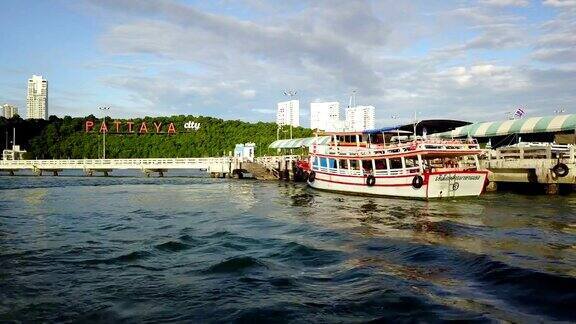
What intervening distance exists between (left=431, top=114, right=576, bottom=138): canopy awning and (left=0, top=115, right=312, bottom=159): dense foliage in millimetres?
53446

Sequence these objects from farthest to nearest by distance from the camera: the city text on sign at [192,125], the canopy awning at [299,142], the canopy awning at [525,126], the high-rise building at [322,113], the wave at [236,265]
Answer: the city text on sign at [192,125] < the high-rise building at [322,113] < the canopy awning at [299,142] < the canopy awning at [525,126] < the wave at [236,265]

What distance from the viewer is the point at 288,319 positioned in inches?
301

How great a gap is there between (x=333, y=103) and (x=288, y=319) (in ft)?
272

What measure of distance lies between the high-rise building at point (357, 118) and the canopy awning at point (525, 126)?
35.3ft

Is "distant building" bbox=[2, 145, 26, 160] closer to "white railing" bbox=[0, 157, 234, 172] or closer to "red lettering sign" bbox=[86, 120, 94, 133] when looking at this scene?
"white railing" bbox=[0, 157, 234, 172]

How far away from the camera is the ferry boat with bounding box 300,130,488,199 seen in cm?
2842

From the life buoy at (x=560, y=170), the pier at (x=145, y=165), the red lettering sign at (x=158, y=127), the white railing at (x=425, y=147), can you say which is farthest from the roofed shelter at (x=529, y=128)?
the red lettering sign at (x=158, y=127)

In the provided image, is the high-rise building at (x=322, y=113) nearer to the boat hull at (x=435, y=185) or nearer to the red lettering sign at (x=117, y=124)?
the red lettering sign at (x=117, y=124)

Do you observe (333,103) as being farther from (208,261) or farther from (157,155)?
(208,261)

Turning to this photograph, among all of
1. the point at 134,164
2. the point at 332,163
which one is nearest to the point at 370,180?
the point at 332,163

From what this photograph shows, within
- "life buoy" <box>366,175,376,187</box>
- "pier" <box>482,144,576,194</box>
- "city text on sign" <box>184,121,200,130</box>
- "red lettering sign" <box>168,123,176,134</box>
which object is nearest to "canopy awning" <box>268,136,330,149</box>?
"pier" <box>482,144,576,194</box>

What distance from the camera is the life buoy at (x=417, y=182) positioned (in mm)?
28438

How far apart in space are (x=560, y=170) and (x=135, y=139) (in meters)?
93.9

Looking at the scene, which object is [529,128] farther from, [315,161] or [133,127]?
[133,127]
